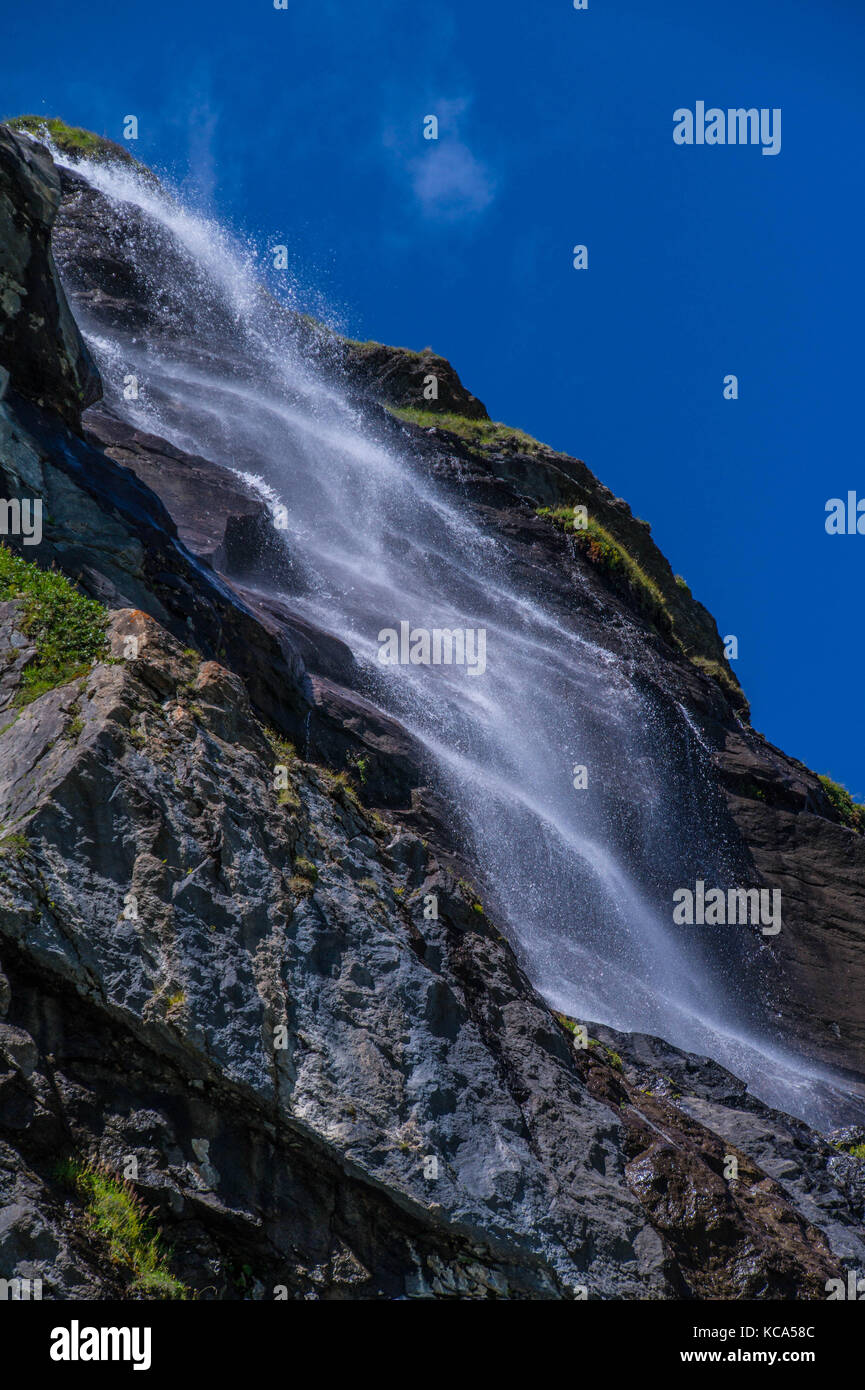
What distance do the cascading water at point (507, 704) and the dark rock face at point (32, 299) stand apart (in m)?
7.97

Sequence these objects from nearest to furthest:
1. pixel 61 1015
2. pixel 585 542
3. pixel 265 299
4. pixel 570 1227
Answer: pixel 61 1015
pixel 570 1227
pixel 585 542
pixel 265 299

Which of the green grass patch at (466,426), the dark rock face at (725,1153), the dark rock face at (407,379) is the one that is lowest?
the dark rock face at (725,1153)

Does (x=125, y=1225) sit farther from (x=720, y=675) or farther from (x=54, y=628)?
(x=720, y=675)

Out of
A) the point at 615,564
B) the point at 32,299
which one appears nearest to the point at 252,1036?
the point at 32,299

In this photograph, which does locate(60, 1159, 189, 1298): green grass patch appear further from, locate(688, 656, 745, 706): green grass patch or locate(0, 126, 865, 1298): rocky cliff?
locate(688, 656, 745, 706): green grass patch

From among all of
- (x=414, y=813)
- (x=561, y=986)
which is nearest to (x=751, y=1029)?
(x=561, y=986)

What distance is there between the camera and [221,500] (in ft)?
72.3

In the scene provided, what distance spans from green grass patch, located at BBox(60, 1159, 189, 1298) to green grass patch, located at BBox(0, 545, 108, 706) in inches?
160

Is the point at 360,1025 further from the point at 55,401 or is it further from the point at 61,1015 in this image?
the point at 55,401

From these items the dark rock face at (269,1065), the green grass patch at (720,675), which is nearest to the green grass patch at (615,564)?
the green grass patch at (720,675)

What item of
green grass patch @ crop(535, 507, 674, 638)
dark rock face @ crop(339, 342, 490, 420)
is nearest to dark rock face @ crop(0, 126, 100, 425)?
green grass patch @ crop(535, 507, 674, 638)

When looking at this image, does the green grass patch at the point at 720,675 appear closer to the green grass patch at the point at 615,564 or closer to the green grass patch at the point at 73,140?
the green grass patch at the point at 615,564

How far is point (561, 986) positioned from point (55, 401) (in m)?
11.7

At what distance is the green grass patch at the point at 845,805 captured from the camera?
29.7m
